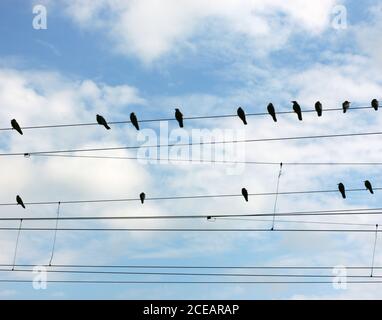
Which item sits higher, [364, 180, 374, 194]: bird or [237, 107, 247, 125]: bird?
[237, 107, 247, 125]: bird

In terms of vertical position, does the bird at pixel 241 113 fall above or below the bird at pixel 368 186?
above

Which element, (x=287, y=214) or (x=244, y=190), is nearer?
(x=287, y=214)

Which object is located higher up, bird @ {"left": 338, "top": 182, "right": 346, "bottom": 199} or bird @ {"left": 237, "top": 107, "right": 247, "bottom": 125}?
bird @ {"left": 237, "top": 107, "right": 247, "bottom": 125}

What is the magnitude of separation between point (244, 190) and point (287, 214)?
12.7ft

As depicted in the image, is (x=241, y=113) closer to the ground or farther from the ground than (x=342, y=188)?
farther from the ground

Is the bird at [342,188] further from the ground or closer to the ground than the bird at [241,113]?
closer to the ground
